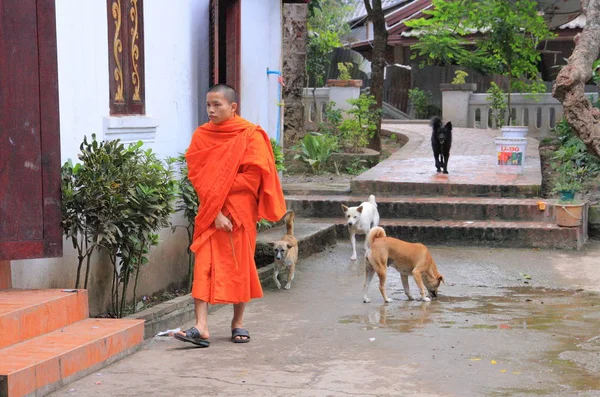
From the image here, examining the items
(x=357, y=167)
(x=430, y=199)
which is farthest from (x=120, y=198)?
(x=357, y=167)

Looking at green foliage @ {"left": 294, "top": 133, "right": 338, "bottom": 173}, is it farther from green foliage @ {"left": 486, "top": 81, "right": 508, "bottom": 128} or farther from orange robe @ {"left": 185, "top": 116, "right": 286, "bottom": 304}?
orange robe @ {"left": 185, "top": 116, "right": 286, "bottom": 304}

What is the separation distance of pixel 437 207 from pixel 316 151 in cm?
409

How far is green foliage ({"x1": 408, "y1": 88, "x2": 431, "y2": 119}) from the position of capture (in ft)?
84.0

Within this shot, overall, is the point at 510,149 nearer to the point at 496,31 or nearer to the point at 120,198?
the point at 496,31

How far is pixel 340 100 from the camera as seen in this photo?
18.5 m

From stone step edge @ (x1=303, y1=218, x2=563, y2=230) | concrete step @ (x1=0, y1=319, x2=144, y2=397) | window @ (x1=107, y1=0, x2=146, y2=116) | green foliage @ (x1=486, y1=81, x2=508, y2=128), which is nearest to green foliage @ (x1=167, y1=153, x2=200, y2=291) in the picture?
window @ (x1=107, y1=0, x2=146, y2=116)

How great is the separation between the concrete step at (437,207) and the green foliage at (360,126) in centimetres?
407

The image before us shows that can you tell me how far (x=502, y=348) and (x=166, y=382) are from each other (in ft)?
7.56

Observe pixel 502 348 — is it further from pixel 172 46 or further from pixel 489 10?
pixel 489 10

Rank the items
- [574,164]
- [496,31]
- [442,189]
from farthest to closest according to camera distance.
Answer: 1. [496,31]
2. [574,164]
3. [442,189]

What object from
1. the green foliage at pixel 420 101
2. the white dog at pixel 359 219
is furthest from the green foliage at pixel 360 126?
the green foliage at pixel 420 101

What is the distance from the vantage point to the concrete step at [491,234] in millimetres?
10203

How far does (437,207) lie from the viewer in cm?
1118

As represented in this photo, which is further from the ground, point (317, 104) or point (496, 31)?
point (496, 31)
